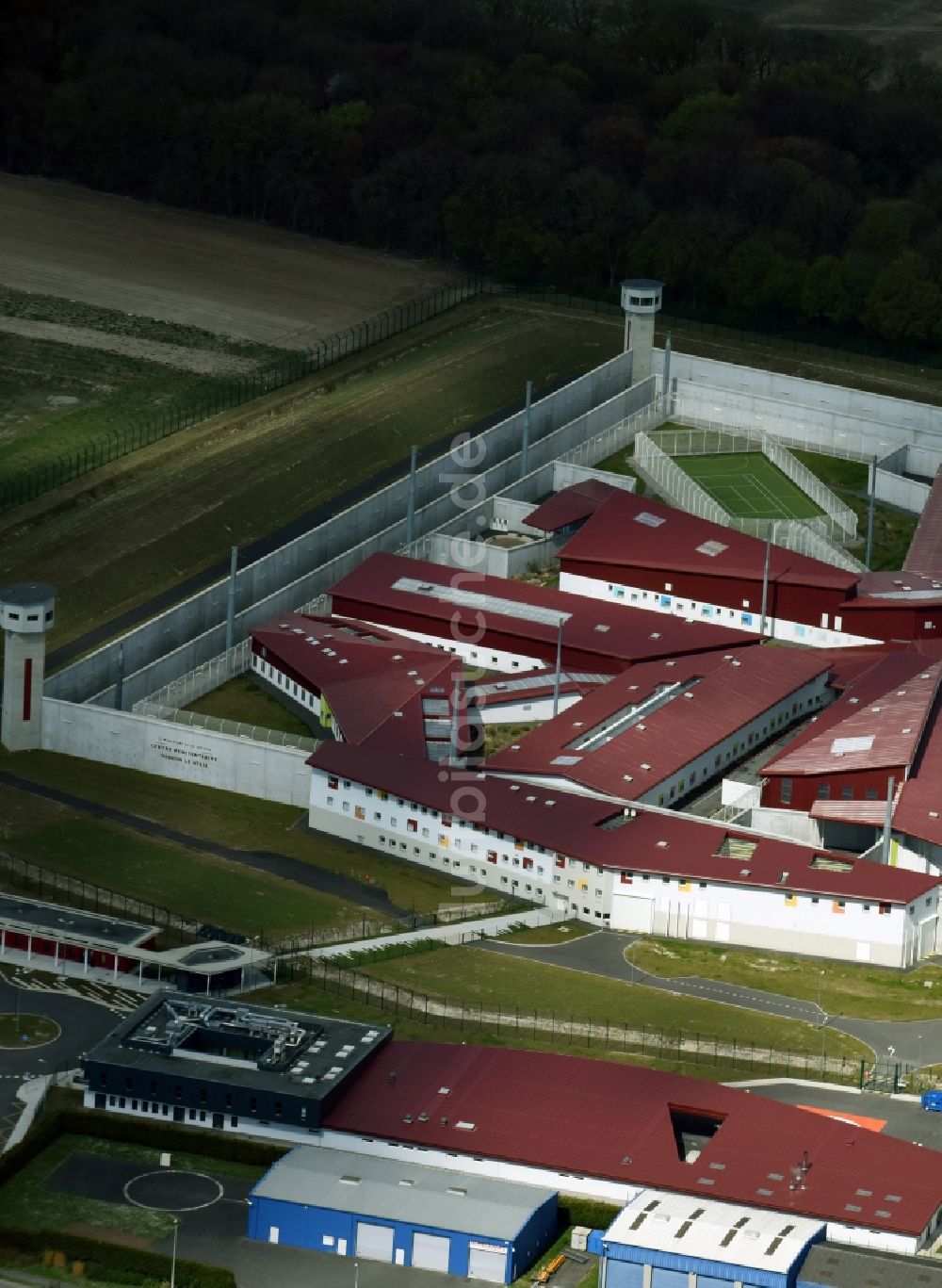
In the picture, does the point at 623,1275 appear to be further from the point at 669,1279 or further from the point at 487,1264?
the point at 487,1264

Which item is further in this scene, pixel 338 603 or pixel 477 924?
pixel 338 603

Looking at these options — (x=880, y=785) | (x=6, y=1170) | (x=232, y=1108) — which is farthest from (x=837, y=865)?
(x=6, y=1170)

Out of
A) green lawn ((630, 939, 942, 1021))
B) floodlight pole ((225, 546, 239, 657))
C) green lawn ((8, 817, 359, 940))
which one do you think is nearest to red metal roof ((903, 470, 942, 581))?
floodlight pole ((225, 546, 239, 657))

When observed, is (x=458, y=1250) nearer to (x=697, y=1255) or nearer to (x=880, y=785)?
(x=697, y=1255)

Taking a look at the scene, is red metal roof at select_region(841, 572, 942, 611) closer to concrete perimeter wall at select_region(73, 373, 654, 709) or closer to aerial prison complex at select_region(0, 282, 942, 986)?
aerial prison complex at select_region(0, 282, 942, 986)

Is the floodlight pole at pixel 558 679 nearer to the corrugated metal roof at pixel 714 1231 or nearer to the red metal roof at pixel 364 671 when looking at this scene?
the red metal roof at pixel 364 671

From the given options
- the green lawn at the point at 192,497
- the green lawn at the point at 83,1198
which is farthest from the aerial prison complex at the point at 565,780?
the green lawn at the point at 192,497

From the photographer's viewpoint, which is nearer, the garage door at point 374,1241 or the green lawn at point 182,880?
the garage door at point 374,1241
